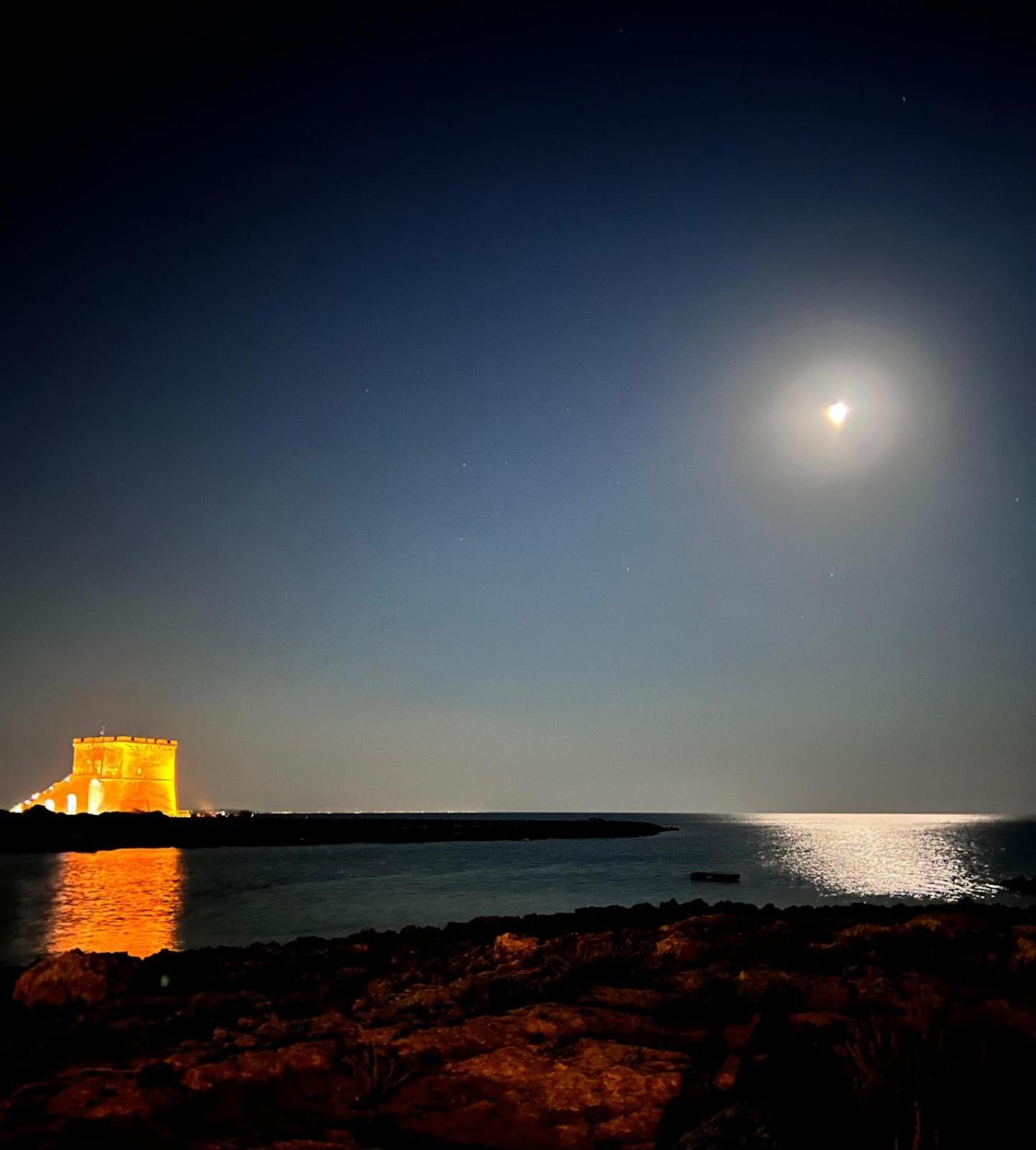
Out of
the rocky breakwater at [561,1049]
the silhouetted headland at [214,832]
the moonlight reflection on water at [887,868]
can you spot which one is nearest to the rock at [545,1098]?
the rocky breakwater at [561,1049]

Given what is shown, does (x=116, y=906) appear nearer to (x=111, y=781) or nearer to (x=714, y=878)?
(x=714, y=878)

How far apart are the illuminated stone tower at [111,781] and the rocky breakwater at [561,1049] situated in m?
79.3

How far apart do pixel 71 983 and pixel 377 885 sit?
102 ft

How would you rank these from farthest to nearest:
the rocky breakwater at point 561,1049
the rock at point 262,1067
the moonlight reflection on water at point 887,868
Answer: the moonlight reflection on water at point 887,868 → the rock at point 262,1067 → the rocky breakwater at point 561,1049

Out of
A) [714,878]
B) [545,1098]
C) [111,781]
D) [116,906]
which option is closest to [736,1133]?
[545,1098]

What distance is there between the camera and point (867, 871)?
52250 millimetres

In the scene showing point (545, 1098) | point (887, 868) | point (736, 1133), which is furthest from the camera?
point (887, 868)

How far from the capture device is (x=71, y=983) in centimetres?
1032

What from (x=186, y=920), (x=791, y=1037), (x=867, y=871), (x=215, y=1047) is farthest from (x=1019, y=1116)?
A: (x=867, y=871)

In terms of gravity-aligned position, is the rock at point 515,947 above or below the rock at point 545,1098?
below

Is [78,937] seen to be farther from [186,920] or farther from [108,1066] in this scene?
[108,1066]

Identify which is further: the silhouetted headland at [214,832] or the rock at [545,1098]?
the silhouetted headland at [214,832]

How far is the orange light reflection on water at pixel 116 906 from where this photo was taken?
883 inches

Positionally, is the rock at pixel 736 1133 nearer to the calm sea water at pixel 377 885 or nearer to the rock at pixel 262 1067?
the rock at pixel 262 1067
